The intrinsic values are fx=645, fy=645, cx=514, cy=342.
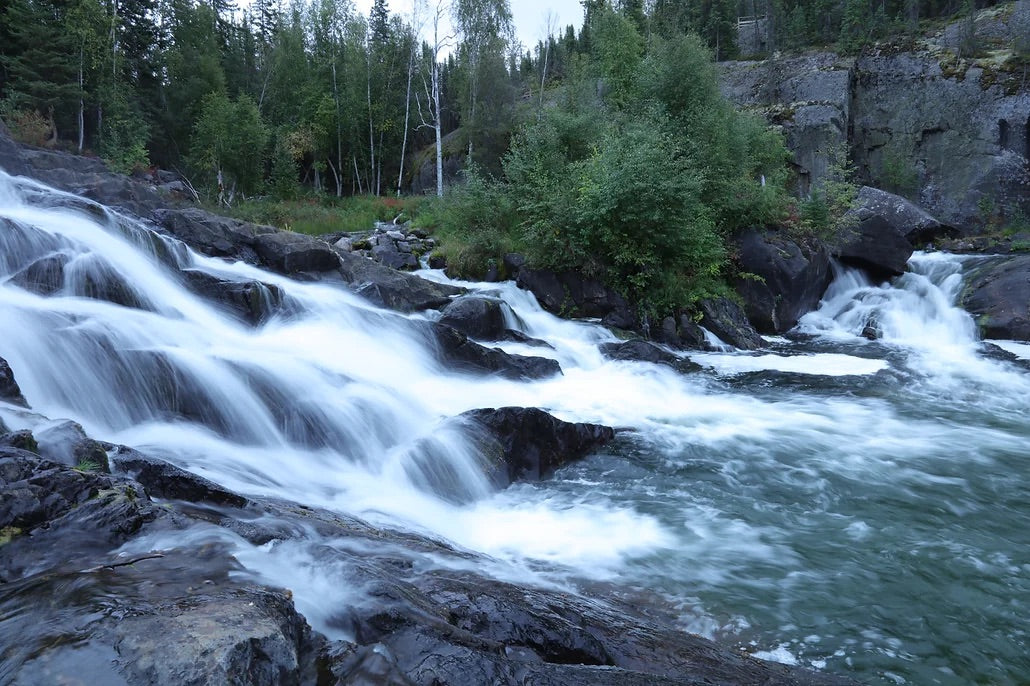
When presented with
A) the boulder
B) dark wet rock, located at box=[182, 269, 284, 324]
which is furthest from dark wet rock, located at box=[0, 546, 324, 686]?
the boulder

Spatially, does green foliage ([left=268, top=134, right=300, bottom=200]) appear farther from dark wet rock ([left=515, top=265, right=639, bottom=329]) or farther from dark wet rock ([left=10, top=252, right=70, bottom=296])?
dark wet rock ([left=10, top=252, right=70, bottom=296])

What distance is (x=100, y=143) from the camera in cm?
2791

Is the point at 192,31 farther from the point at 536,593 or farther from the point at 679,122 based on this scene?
the point at 536,593

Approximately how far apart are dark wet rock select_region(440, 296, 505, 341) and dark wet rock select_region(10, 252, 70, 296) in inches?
259

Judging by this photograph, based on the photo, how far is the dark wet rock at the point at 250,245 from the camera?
1460 centimetres

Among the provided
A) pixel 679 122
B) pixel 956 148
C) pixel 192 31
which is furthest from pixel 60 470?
pixel 192 31

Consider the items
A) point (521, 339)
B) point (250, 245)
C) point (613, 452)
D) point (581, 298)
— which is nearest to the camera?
point (613, 452)

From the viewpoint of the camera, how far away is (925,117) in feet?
100

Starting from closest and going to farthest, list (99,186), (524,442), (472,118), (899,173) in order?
(524,442), (99,186), (899,173), (472,118)

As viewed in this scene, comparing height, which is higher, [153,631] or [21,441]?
[21,441]

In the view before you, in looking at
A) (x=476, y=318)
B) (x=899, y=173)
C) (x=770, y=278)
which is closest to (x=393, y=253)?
(x=476, y=318)

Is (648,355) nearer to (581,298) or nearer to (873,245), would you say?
(581,298)

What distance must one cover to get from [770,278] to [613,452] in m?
10.7

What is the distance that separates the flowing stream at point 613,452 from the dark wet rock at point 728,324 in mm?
2277
